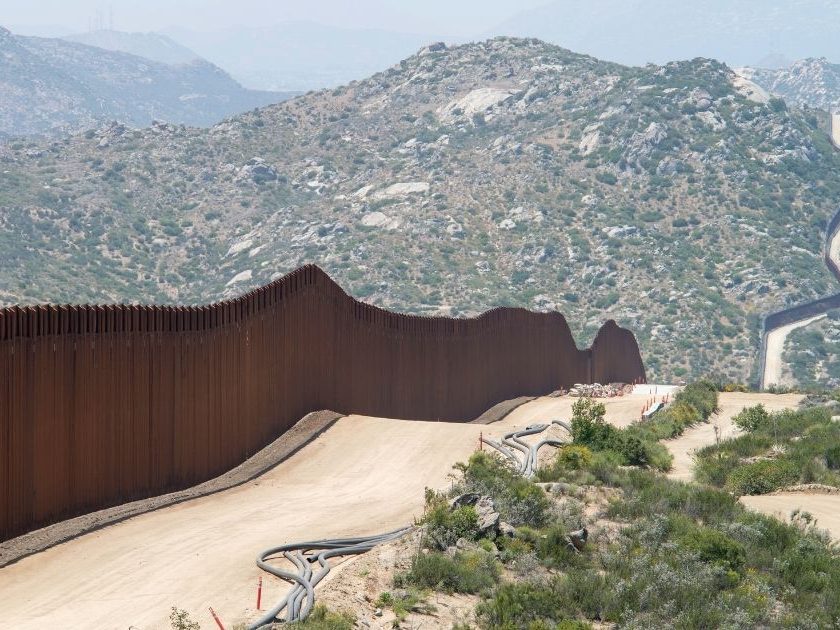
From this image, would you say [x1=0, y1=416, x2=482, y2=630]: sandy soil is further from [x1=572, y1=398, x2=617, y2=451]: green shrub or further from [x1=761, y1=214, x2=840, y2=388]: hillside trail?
[x1=761, y1=214, x2=840, y2=388]: hillside trail

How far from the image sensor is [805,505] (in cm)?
2244

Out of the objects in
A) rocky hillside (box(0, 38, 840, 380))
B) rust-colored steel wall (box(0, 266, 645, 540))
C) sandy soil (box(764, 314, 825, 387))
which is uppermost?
rocky hillside (box(0, 38, 840, 380))

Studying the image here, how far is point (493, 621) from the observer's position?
14.4m

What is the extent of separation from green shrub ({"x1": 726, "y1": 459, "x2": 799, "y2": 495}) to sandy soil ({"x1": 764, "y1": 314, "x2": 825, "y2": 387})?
2744 inches

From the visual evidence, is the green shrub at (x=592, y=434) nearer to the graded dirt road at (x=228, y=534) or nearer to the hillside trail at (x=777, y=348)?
the graded dirt road at (x=228, y=534)

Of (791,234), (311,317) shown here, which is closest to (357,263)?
(791,234)

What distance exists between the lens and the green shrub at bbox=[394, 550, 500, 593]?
15.1 meters

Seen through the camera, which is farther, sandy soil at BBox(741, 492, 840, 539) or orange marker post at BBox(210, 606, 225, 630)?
sandy soil at BBox(741, 492, 840, 539)

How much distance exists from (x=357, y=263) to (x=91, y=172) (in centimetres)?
3907

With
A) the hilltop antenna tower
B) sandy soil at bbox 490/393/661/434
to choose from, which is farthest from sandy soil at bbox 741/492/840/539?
the hilltop antenna tower

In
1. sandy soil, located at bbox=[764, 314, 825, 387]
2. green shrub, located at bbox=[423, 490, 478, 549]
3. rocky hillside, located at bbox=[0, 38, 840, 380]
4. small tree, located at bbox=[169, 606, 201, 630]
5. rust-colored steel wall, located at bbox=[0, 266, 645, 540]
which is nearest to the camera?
small tree, located at bbox=[169, 606, 201, 630]

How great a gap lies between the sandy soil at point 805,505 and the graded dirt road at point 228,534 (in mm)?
4914

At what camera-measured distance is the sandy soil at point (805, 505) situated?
2104 centimetres

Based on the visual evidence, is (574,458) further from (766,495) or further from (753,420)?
(753,420)
